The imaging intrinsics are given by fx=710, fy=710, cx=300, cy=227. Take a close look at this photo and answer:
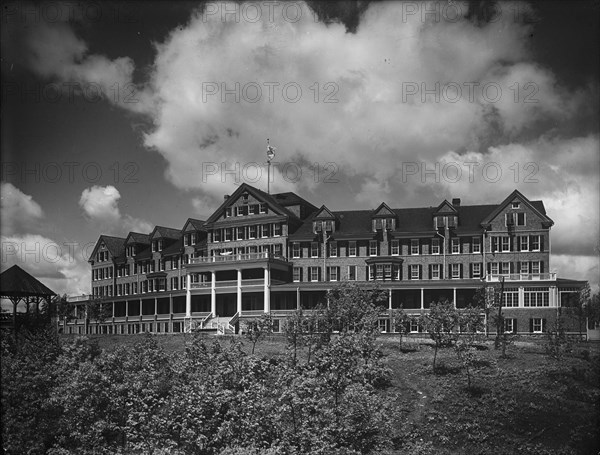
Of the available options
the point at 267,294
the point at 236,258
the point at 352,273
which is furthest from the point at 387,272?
the point at 236,258

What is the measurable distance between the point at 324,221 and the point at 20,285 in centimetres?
2919

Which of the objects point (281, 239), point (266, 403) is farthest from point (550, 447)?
point (281, 239)

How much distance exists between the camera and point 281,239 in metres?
68.9

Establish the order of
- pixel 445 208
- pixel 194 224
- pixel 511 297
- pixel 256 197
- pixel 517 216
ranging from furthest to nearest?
pixel 194 224
pixel 256 197
pixel 445 208
pixel 517 216
pixel 511 297

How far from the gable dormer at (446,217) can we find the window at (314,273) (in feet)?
38.7

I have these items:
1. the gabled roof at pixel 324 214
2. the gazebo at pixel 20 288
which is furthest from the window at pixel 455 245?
the gazebo at pixel 20 288

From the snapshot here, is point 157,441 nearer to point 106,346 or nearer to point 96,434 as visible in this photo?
point 96,434

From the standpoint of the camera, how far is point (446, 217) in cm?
6456

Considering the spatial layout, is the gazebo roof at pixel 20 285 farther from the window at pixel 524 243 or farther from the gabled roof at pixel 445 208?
the window at pixel 524 243

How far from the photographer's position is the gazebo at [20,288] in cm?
4775

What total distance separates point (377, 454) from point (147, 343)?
A: 20714 mm

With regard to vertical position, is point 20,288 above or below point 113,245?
below

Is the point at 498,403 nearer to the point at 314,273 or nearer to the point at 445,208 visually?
the point at 445,208

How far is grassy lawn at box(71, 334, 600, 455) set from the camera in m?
32.3
